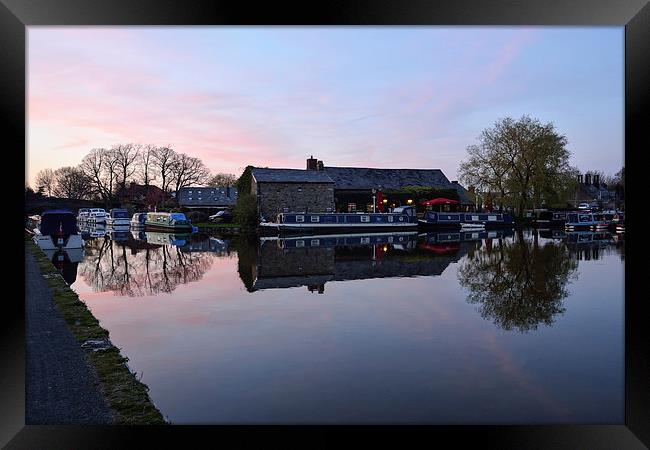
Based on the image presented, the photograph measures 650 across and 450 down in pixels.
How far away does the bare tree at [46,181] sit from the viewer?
55.9m

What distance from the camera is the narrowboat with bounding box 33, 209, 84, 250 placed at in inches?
751

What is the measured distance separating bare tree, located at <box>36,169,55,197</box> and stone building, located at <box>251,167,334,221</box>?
104ft

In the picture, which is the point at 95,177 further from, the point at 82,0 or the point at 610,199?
the point at 610,199

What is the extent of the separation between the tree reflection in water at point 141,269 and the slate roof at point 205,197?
2911cm

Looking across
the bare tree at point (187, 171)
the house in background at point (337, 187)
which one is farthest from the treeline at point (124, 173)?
the house in background at point (337, 187)

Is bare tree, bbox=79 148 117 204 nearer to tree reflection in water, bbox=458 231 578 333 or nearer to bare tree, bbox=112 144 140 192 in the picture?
bare tree, bbox=112 144 140 192

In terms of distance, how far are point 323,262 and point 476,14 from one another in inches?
494

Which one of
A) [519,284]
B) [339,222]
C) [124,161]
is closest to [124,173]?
[124,161]

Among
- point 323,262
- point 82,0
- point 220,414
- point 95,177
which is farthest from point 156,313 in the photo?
point 95,177

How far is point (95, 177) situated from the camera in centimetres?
4988

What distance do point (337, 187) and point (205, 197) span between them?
16.3 m

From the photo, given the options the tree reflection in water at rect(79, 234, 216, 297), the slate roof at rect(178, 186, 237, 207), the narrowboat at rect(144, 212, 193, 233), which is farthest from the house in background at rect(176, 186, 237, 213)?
the tree reflection in water at rect(79, 234, 216, 297)

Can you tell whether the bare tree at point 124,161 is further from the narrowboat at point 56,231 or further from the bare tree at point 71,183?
the narrowboat at point 56,231

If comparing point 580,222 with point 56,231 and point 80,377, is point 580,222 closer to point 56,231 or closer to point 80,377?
point 56,231
